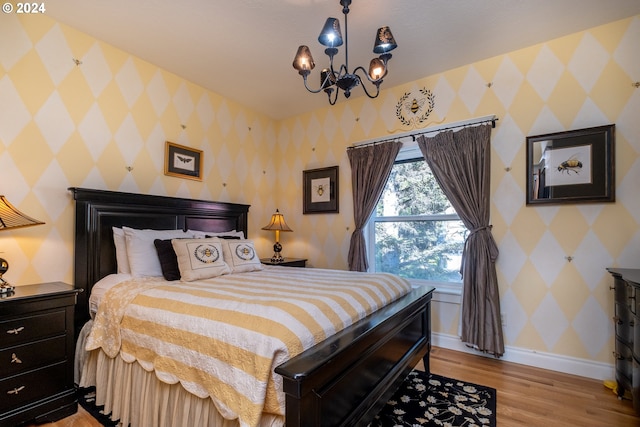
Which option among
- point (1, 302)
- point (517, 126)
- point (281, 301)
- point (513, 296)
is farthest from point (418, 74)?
point (1, 302)

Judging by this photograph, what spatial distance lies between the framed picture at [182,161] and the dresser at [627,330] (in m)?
3.66

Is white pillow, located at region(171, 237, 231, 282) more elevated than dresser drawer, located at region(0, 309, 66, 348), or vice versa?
white pillow, located at region(171, 237, 231, 282)

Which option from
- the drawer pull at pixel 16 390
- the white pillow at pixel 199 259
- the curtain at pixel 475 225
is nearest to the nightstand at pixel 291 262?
the white pillow at pixel 199 259

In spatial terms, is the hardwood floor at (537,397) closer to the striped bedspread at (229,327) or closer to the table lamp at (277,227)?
the striped bedspread at (229,327)

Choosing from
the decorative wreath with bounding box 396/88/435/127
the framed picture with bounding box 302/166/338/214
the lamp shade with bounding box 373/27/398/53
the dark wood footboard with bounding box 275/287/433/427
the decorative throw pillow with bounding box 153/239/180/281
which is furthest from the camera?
the framed picture with bounding box 302/166/338/214

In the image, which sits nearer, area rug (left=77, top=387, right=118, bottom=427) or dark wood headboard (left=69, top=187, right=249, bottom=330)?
area rug (left=77, top=387, right=118, bottom=427)

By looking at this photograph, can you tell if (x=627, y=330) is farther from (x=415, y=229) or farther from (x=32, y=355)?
(x=32, y=355)

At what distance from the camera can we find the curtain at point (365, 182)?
342cm

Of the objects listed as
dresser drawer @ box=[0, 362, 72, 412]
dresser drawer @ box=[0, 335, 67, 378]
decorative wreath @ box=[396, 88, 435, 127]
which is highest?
decorative wreath @ box=[396, 88, 435, 127]

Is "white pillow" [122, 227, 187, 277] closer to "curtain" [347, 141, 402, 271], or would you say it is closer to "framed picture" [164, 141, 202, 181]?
"framed picture" [164, 141, 202, 181]

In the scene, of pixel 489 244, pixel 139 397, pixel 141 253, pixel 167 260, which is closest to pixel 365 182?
pixel 489 244

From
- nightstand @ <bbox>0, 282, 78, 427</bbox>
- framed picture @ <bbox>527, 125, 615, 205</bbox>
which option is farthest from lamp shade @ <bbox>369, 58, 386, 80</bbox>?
nightstand @ <bbox>0, 282, 78, 427</bbox>

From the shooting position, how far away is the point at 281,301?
1.53m

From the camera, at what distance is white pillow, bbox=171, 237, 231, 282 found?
7.51 ft
